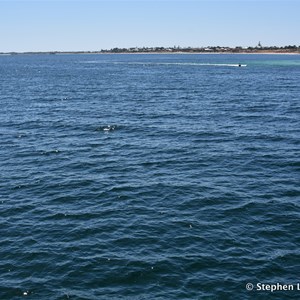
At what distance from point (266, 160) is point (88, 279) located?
31.4 metres

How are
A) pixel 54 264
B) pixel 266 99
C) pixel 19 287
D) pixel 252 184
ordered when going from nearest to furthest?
1. pixel 19 287
2. pixel 54 264
3. pixel 252 184
4. pixel 266 99

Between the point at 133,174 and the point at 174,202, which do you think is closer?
the point at 174,202

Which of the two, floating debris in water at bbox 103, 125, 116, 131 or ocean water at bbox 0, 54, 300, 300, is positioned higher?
floating debris in water at bbox 103, 125, 116, 131

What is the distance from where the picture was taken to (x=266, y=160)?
Answer: 49375mm

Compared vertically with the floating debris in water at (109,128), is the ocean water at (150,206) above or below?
below

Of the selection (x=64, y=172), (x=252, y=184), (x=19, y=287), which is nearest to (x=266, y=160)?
(x=252, y=184)

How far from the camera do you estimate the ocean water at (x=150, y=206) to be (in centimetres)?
2614

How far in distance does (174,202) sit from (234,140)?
24060 millimetres

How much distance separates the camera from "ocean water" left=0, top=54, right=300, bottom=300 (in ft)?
85.8

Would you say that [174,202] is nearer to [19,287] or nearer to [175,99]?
[19,287]

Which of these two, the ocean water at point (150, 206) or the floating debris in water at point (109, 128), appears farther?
the floating debris in water at point (109, 128)

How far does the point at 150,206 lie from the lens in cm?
3744

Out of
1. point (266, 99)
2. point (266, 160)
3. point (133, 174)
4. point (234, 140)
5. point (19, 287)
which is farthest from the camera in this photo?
point (266, 99)

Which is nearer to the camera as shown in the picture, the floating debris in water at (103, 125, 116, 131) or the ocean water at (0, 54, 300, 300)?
the ocean water at (0, 54, 300, 300)
